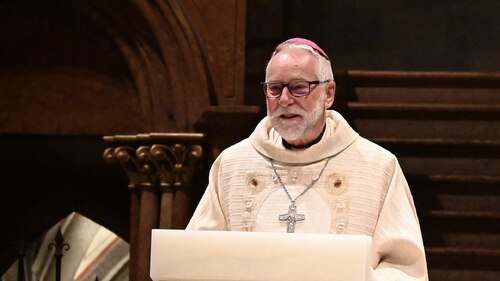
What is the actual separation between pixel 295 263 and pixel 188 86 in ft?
12.4

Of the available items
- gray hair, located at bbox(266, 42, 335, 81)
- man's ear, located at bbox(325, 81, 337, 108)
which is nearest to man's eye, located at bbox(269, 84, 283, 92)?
gray hair, located at bbox(266, 42, 335, 81)

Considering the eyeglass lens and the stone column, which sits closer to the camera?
the eyeglass lens

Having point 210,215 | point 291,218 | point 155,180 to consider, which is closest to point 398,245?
point 291,218

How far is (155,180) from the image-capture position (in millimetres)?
7453

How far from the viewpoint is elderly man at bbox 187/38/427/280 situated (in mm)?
4469

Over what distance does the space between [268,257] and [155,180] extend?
377 centimetres

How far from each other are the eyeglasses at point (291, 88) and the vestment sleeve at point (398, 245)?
1.69 feet

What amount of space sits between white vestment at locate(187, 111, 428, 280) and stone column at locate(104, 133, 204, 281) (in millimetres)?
2437

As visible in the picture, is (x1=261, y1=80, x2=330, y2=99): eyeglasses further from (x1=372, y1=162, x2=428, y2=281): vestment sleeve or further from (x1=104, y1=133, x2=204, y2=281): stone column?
(x1=104, y1=133, x2=204, y2=281): stone column

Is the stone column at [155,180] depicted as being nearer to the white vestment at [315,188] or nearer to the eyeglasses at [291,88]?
the white vestment at [315,188]

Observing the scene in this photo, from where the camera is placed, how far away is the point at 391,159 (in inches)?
186

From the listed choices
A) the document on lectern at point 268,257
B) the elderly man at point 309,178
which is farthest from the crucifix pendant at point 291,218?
the document on lectern at point 268,257

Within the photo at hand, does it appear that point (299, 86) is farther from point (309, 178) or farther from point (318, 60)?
point (309, 178)

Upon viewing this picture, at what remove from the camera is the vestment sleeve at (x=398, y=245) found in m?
4.36
